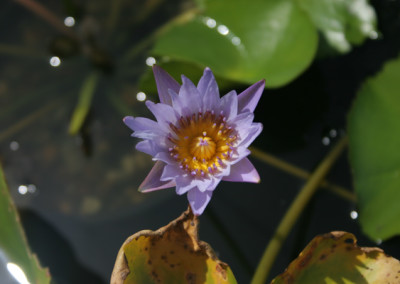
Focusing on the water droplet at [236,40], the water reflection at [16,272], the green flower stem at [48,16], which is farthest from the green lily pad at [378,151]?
the green flower stem at [48,16]

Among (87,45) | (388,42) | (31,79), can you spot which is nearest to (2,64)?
(31,79)

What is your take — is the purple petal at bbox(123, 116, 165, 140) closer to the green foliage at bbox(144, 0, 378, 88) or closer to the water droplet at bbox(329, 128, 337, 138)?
the green foliage at bbox(144, 0, 378, 88)

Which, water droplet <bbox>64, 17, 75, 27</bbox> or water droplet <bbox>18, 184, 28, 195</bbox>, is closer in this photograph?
water droplet <bbox>18, 184, 28, 195</bbox>

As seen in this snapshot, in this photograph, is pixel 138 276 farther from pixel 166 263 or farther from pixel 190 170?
pixel 190 170

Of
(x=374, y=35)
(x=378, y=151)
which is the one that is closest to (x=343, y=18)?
(x=374, y=35)

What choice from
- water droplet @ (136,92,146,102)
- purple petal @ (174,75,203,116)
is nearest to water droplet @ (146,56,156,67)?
water droplet @ (136,92,146,102)

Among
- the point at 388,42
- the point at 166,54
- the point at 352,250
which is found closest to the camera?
the point at 352,250
